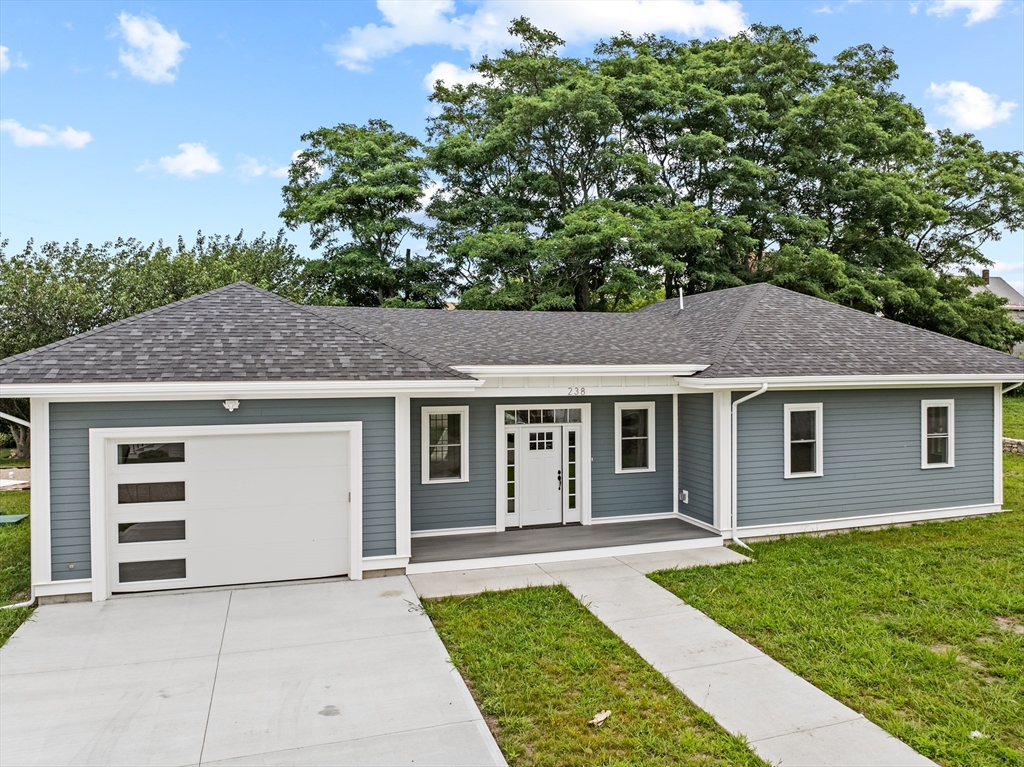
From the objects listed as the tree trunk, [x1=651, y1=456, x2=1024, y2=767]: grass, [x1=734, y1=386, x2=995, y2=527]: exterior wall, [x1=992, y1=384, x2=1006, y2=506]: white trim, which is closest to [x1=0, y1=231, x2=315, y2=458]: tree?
the tree trunk

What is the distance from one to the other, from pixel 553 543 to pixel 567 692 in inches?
164

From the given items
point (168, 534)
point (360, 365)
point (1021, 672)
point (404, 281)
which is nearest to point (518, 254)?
point (404, 281)

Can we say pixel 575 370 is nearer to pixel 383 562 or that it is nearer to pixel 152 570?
pixel 383 562

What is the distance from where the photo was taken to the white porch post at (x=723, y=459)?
938 cm

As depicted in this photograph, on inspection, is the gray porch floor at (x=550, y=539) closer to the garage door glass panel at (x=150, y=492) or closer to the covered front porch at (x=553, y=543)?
the covered front porch at (x=553, y=543)

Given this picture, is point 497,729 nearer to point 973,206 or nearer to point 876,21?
point 876,21

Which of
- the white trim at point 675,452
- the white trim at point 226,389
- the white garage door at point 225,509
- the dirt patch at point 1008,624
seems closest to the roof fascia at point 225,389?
the white trim at point 226,389

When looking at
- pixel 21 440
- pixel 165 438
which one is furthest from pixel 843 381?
pixel 21 440

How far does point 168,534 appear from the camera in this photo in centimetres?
732

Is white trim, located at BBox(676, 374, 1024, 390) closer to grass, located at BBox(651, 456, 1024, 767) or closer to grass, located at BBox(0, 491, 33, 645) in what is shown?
grass, located at BBox(651, 456, 1024, 767)

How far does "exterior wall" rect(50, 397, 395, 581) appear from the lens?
271 inches

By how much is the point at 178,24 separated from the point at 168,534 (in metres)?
13.4

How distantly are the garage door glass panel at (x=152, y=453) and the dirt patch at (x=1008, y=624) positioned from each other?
9.11 meters

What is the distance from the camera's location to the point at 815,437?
9.94 m
